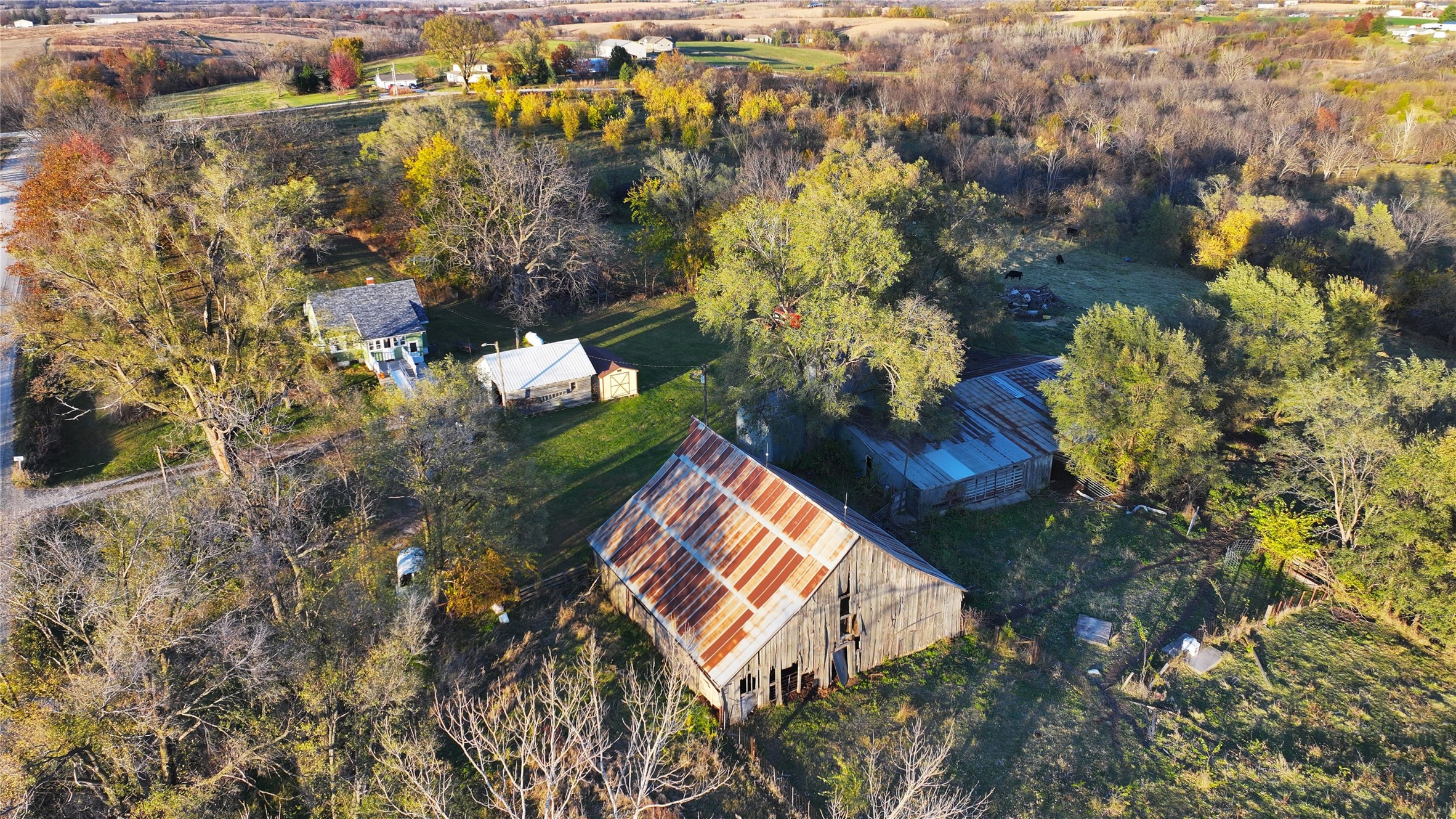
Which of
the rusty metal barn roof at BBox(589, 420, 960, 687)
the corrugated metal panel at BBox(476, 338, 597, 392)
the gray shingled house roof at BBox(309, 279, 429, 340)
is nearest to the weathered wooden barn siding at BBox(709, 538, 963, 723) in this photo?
the rusty metal barn roof at BBox(589, 420, 960, 687)

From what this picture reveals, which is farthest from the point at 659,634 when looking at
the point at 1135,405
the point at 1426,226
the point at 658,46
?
the point at 658,46

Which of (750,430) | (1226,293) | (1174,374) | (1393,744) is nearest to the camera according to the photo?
(1393,744)

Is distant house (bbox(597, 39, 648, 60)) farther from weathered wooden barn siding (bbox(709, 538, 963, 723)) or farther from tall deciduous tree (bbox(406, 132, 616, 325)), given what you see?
weathered wooden barn siding (bbox(709, 538, 963, 723))

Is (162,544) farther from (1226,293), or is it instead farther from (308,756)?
(1226,293)

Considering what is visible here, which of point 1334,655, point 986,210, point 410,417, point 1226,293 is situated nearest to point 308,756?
point 410,417

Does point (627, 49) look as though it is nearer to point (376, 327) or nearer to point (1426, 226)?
point (376, 327)

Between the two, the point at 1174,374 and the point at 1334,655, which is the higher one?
the point at 1174,374
